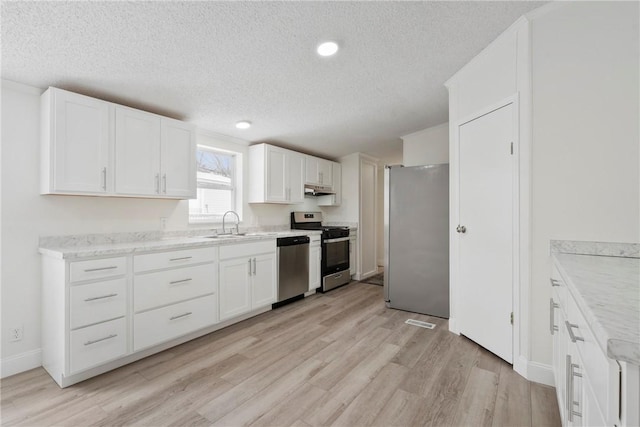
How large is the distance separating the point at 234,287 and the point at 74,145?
1.84m

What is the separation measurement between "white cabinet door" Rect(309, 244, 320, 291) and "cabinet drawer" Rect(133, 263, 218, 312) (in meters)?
1.53

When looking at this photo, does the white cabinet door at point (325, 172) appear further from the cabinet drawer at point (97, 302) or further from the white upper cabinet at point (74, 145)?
the cabinet drawer at point (97, 302)

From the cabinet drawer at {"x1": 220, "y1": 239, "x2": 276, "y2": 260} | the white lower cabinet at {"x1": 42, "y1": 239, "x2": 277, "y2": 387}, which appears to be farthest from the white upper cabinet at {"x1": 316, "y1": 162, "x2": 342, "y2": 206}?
the white lower cabinet at {"x1": 42, "y1": 239, "x2": 277, "y2": 387}

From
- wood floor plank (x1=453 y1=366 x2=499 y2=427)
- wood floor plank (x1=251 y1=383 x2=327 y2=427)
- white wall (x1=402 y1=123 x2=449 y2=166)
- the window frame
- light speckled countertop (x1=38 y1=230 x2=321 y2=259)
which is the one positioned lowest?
wood floor plank (x1=251 y1=383 x2=327 y2=427)

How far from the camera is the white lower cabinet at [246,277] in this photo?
2.96 m

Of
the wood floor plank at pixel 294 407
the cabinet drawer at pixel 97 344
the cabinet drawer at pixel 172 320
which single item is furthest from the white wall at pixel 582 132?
the cabinet drawer at pixel 97 344

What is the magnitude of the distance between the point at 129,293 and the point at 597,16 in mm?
3624

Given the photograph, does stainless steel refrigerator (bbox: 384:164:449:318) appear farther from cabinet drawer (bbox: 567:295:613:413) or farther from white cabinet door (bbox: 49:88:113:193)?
white cabinet door (bbox: 49:88:113:193)

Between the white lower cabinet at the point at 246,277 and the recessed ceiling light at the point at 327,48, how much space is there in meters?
2.02

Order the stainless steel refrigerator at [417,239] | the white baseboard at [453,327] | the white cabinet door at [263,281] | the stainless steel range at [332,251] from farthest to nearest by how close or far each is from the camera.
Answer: the stainless steel range at [332,251] < the white cabinet door at [263,281] < the stainless steel refrigerator at [417,239] < the white baseboard at [453,327]

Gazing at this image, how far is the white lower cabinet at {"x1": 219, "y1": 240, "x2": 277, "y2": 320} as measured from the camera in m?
2.96

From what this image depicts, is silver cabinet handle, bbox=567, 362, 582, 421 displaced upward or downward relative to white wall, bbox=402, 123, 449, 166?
downward

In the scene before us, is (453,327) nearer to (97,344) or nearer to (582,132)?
(582,132)

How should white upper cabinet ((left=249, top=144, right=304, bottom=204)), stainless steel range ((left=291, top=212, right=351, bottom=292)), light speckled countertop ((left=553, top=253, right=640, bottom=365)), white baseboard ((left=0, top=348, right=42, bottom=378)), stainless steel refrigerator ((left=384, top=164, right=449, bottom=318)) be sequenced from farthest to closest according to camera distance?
stainless steel range ((left=291, top=212, right=351, bottom=292)) → white upper cabinet ((left=249, top=144, right=304, bottom=204)) → stainless steel refrigerator ((left=384, top=164, right=449, bottom=318)) → white baseboard ((left=0, top=348, right=42, bottom=378)) → light speckled countertop ((left=553, top=253, right=640, bottom=365))
